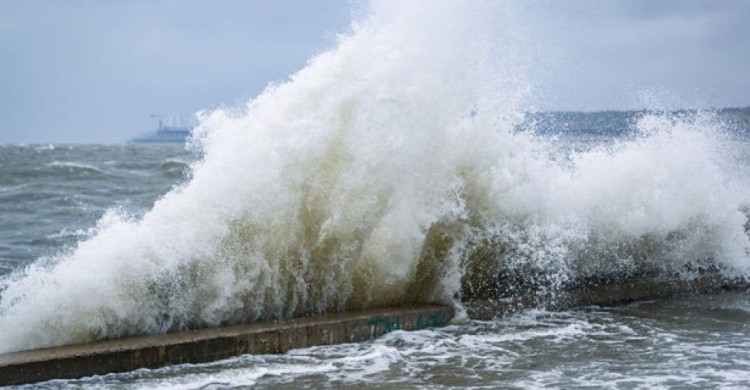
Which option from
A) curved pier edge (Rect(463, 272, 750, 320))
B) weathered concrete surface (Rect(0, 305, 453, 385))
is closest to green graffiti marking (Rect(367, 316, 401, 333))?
weathered concrete surface (Rect(0, 305, 453, 385))

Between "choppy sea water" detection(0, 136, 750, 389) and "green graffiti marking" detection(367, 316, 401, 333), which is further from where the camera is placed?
"green graffiti marking" detection(367, 316, 401, 333)

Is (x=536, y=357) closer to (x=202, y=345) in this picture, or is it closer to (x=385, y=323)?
(x=385, y=323)

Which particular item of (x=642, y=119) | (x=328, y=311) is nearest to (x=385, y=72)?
(x=328, y=311)

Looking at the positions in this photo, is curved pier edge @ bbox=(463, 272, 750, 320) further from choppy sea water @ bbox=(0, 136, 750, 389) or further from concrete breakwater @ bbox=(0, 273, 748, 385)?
choppy sea water @ bbox=(0, 136, 750, 389)

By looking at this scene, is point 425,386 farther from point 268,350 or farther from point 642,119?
point 642,119

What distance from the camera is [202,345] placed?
4961 millimetres

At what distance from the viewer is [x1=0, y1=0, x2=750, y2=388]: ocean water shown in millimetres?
4984

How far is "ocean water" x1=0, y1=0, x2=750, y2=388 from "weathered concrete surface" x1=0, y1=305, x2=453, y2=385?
12 centimetres

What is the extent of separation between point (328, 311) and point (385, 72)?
72.7 inches

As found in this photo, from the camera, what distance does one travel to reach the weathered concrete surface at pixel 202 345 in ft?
15.0

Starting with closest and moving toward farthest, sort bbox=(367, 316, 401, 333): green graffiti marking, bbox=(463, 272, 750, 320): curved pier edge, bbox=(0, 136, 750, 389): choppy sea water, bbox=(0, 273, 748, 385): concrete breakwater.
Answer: bbox=(0, 136, 750, 389): choppy sea water
bbox=(0, 273, 748, 385): concrete breakwater
bbox=(367, 316, 401, 333): green graffiti marking
bbox=(463, 272, 750, 320): curved pier edge

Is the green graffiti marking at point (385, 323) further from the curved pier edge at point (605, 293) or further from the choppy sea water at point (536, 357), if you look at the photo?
the curved pier edge at point (605, 293)

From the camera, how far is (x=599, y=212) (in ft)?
24.9

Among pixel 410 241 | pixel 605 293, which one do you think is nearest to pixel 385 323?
pixel 410 241
